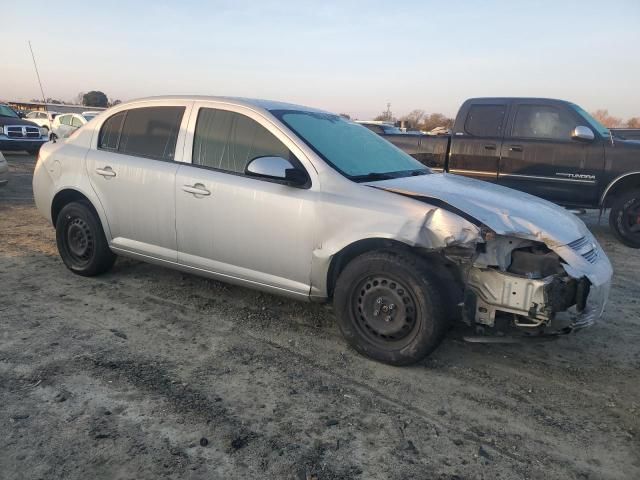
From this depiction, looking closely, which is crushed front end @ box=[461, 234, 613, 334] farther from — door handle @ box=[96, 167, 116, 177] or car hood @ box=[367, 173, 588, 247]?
door handle @ box=[96, 167, 116, 177]

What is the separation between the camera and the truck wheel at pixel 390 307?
323 cm

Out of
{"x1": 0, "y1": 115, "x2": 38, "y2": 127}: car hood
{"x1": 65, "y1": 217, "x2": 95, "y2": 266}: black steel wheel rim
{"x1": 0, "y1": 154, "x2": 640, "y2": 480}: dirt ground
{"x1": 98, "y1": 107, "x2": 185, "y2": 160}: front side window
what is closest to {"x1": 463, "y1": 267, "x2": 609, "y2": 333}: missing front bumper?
{"x1": 0, "y1": 154, "x2": 640, "y2": 480}: dirt ground

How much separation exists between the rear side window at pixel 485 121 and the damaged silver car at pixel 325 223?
4.17 metres

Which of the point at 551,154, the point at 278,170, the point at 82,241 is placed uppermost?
the point at 278,170

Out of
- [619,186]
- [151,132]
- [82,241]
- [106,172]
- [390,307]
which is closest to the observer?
[390,307]

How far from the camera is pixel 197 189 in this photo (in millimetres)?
4043

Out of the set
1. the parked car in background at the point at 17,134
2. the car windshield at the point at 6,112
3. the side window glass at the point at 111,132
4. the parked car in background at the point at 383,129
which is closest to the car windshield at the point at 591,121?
the parked car in background at the point at 383,129

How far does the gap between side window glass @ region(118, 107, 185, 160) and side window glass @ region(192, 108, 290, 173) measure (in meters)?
0.27

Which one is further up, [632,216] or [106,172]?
[106,172]

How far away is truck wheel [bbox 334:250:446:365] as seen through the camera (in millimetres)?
3227

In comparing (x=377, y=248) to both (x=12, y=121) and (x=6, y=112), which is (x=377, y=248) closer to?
(x=12, y=121)

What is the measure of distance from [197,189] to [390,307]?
5.92ft

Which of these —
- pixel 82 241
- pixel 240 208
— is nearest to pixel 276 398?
pixel 240 208

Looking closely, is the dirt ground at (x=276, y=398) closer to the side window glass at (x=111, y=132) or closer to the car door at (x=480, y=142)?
the side window glass at (x=111, y=132)
